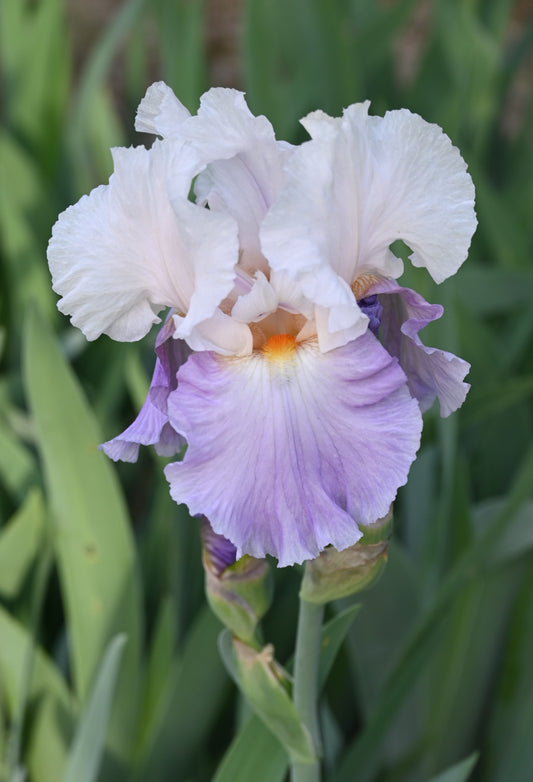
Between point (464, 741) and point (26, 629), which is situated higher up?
point (26, 629)

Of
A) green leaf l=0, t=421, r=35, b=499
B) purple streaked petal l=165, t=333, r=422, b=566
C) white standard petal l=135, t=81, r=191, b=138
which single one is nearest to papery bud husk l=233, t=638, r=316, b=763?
purple streaked petal l=165, t=333, r=422, b=566

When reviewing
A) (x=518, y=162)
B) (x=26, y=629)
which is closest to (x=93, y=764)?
(x=26, y=629)

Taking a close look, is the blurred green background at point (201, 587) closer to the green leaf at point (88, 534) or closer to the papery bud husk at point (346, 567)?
the green leaf at point (88, 534)

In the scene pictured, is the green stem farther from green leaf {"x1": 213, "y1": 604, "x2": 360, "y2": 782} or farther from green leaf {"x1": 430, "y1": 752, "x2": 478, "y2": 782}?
green leaf {"x1": 430, "y1": 752, "x2": 478, "y2": 782}

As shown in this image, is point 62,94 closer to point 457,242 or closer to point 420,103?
point 420,103

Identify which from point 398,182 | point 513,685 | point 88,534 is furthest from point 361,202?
point 513,685

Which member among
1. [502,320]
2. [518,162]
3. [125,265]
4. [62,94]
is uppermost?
[62,94]
